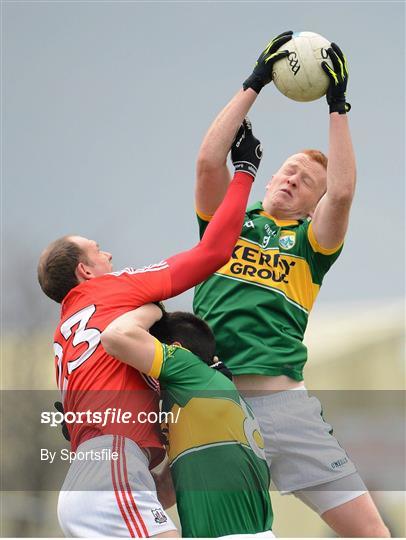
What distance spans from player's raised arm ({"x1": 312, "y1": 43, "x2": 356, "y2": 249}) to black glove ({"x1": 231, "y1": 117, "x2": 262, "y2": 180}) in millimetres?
387

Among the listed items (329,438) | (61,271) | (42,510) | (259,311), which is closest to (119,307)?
(61,271)

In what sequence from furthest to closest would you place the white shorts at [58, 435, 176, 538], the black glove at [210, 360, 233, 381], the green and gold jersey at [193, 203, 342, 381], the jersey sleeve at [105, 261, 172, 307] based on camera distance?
the green and gold jersey at [193, 203, 342, 381] < the black glove at [210, 360, 233, 381] < the jersey sleeve at [105, 261, 172, 307] < the white shorts at [58, 435, 176, 538]

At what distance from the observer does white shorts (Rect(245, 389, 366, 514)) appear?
4.45m

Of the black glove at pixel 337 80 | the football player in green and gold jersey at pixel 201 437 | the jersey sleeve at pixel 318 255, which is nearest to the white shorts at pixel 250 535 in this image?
the football player in green and gold jersey at pixel 201 437

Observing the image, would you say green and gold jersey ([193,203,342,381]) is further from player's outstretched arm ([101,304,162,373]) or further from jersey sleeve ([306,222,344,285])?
player's outstretched arm ([101,304,162,373])

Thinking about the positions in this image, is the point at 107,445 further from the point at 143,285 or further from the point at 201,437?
the point at 143,285

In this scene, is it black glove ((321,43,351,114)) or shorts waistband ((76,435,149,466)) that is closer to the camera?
shorts waistband ((76,435,149,466))

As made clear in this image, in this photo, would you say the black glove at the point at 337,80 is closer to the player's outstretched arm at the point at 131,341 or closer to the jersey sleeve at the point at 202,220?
the jersey sleeve at the point at 202,220

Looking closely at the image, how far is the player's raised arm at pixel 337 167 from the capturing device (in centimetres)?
428

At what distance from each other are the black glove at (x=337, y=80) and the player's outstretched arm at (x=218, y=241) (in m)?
0.51

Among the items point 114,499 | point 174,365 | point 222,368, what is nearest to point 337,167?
point 222,368

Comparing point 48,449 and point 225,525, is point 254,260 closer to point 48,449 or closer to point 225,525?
point 225,525

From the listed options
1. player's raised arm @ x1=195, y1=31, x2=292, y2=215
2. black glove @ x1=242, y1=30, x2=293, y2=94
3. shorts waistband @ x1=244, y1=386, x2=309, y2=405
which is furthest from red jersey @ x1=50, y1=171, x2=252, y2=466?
shorts waistband @ x1=244, y1=386, x2=309, y2=405

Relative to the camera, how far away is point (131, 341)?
3.65 meters
